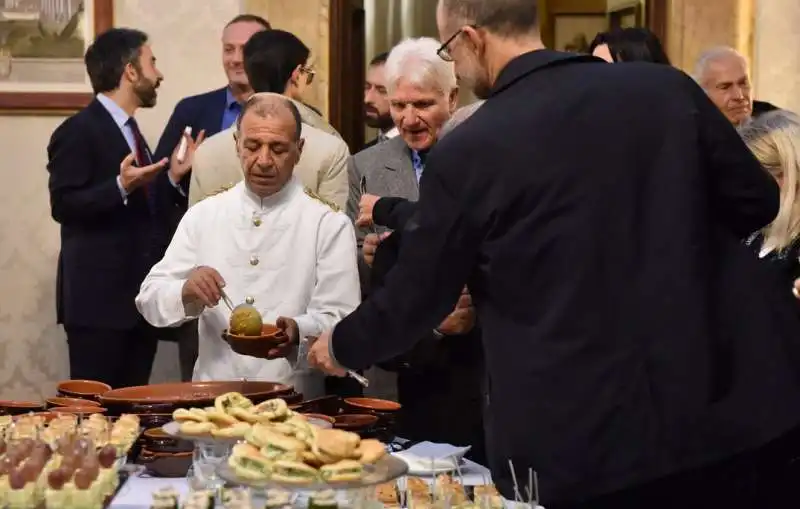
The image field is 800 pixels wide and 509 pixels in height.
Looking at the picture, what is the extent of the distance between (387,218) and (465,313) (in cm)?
30

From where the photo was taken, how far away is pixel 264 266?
3.30 meters

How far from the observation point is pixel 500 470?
2172mm

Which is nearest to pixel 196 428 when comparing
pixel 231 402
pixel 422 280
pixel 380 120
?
pixel 231 402

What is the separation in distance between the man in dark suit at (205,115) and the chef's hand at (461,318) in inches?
63.9

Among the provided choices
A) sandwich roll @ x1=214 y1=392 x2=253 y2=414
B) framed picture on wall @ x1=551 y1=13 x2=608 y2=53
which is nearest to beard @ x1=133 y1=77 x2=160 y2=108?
sandwich roll @ x1=214 y1=392 x2=253 y2=414

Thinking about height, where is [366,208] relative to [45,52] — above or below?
below

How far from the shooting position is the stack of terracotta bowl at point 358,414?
2730mm

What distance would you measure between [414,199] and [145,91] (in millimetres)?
1558

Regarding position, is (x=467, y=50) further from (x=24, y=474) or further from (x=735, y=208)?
(x=24, y=474)

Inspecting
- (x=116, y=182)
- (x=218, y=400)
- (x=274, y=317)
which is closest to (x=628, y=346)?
(x=218, y=400)

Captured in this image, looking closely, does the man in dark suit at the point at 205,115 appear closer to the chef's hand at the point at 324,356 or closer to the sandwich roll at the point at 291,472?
the chef's hand at the point at 324,356

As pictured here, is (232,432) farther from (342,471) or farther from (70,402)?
(70,402)

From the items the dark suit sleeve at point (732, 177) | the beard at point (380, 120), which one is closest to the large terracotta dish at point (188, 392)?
the dark suit sleeve at point (732, 177)

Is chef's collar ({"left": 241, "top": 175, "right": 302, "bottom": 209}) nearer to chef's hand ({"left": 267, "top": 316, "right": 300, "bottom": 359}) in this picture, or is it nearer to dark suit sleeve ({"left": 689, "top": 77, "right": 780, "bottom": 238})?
chef's hand ({"left": 267, "top": 316, "right": 300, "bottom": 359})
